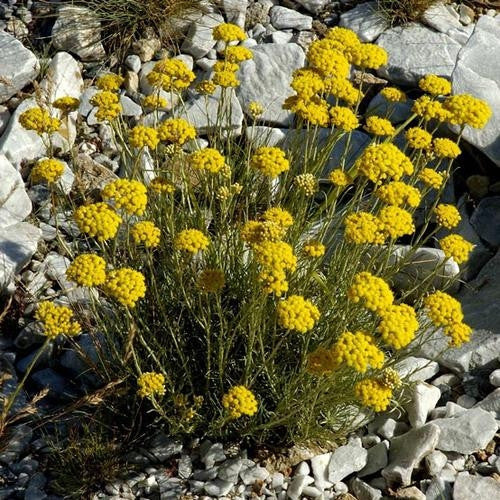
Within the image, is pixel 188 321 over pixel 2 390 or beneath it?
over

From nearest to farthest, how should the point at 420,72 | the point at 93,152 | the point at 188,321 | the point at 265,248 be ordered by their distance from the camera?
1. the point at 265,248
2. the point at 188,321
3. the point at 93,152
4. the point at 420,72

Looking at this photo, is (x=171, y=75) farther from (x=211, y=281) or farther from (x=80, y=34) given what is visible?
(x=80, y=34)

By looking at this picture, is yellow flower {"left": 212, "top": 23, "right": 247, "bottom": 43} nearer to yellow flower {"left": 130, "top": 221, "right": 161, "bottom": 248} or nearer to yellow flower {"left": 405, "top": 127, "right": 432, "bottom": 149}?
yellow flower {"left": 405, "top": 127, "right": 432, "bottom": 149}

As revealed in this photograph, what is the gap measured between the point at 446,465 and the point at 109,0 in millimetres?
4514

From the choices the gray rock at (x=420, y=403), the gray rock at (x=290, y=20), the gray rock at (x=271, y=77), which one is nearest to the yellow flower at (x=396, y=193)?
the gray rock at (x=420, y=403)

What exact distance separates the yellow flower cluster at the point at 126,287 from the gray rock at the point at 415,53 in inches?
152

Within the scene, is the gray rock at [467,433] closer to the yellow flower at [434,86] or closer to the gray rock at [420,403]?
the gray rock at [420,403]

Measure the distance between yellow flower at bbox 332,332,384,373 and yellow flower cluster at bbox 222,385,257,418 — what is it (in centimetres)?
50

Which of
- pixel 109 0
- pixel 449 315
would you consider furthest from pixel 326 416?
pixel 109 0

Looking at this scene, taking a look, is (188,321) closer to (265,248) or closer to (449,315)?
(265,248)

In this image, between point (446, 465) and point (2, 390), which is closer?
point (446, 465)

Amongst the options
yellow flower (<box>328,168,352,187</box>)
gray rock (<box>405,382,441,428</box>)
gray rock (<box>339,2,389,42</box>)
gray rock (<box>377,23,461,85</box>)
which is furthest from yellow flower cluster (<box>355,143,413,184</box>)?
gray rock (<box>339,2,389,42</box>)

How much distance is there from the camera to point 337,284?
379cm

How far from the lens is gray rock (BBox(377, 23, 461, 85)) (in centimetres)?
625
